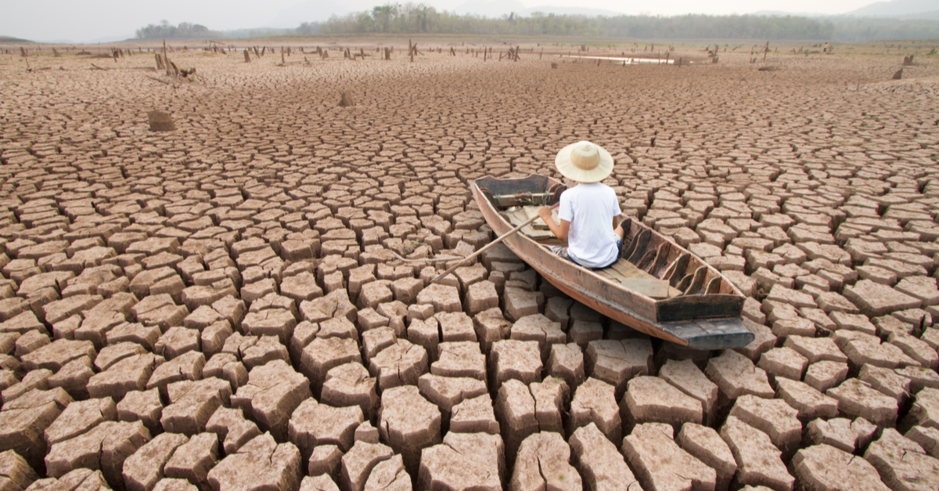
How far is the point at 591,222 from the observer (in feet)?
9.64

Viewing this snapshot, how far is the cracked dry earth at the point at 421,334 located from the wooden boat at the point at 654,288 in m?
0.29

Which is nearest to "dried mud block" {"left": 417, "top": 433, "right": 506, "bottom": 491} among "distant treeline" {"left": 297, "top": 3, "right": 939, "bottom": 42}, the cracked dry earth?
the cracked dry earth

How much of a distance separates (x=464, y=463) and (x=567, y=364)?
84 cm

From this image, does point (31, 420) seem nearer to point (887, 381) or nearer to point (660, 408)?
point (660, 408)

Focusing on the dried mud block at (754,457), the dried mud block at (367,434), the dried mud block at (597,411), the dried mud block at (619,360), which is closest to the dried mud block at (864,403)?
the dried mud block at (754,457)

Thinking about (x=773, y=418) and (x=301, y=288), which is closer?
(x=773, y=418)

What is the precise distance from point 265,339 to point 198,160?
4346 mm

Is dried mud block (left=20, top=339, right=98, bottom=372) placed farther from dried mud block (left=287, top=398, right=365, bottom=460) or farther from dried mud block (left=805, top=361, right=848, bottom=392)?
dried mud block (left=805, top=361, right=848, bottom=392)

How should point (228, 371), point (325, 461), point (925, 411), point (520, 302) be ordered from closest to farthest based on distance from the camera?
point (325, 461) → point (925, 411) → point (228, 371) → point (520, 302)

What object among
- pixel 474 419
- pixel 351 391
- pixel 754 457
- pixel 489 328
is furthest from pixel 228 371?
pixel 754 457

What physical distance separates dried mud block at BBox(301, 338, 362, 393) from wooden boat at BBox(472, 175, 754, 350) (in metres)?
1.30

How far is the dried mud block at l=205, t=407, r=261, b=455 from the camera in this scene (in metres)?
A: 2.00

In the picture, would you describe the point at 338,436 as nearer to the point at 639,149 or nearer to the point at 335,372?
the point at 335,372

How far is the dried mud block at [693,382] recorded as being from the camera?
2.24 metres
